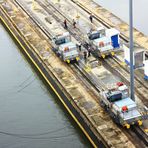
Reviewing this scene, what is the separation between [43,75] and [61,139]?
10.8 metres

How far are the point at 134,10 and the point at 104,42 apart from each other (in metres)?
18.2

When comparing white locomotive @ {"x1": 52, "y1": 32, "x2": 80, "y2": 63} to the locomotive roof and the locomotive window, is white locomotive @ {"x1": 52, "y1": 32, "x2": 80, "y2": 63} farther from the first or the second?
the locomotive roof

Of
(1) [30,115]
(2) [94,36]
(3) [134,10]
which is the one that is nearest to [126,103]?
(1) [30,115]

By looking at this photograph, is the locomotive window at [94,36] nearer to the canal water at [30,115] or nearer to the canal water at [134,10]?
the canal water at [30,115]

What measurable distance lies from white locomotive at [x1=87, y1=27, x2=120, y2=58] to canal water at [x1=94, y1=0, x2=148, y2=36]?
10.1 m

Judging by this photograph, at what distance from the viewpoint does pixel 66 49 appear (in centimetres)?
4353

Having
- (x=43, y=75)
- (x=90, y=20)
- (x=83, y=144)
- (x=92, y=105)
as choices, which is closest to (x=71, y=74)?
(x=43, y=75)

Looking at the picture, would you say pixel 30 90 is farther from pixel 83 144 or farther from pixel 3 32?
pixel 3 32

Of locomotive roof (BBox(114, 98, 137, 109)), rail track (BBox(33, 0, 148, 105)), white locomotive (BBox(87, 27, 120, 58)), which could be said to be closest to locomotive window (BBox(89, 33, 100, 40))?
white locomotive (BBox(87, 27, 120, 58))

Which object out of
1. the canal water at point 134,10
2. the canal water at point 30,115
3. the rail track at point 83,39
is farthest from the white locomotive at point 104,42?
the canal water at point 134,10

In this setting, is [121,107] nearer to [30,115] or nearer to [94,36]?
[30,115]

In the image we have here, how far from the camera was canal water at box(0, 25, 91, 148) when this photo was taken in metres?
35.3

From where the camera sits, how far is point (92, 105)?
120 ft

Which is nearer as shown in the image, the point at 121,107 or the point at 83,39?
the point at 121,107
